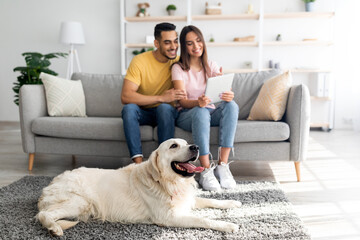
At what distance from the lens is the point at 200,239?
1.43 meters

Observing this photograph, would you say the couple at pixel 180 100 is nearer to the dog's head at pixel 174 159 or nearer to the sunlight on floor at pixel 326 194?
the sunlight on floor at pixel 326 194

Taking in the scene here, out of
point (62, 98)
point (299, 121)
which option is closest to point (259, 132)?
point (299, 121)

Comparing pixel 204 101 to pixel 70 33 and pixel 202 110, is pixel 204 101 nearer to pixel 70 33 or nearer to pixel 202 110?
pixel 202 110

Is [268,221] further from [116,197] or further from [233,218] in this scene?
[116,197]

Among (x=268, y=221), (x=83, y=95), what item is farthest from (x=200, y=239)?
(x=83, y=95)

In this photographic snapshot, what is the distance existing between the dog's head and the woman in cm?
61

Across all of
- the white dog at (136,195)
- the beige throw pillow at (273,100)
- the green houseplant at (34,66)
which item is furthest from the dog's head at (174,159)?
the green houseplant at (34,66)

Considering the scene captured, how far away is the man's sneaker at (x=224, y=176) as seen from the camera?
2131 millimetres

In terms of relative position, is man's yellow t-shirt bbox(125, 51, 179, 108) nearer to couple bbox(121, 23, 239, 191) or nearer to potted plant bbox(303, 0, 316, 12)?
couple bbox(121, 23, 239, 191)

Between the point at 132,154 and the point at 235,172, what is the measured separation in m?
0.84

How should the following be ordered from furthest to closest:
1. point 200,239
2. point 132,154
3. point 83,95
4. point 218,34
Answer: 1. point 218,34
2. point 83,95
3. point 132,154
4. point 200,239

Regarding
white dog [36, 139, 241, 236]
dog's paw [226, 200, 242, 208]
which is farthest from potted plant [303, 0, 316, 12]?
white dog [36, 139, 241, 236]

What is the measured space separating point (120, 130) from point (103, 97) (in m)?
0.70

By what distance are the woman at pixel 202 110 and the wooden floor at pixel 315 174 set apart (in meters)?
0.37
